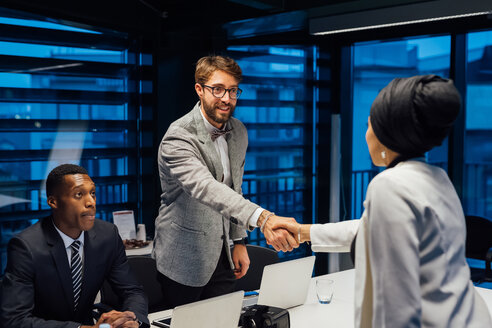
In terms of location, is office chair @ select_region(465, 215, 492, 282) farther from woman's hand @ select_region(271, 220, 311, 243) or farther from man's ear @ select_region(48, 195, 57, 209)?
man's ear @ select_region(48, 195, 57, 209)

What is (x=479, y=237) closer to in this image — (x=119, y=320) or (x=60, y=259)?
(x=119, y=320)

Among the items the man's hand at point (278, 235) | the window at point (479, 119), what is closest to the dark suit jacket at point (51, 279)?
the man's hand at point (278, 235)

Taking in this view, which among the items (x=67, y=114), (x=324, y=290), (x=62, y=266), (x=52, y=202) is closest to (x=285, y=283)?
(x=324, y=290)

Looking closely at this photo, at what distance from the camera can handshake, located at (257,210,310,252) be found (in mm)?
→ 1865

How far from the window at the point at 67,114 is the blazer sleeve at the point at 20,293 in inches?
73.0

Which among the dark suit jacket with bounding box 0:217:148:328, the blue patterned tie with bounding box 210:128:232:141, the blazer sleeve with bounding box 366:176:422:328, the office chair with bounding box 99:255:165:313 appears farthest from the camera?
the office chair with bounding box 99:255:165:313

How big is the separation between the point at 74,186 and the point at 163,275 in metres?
0.53

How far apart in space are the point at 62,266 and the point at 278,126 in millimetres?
3564

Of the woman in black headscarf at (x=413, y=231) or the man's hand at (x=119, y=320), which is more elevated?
the woman in black headscarf at (x=413, y=231)

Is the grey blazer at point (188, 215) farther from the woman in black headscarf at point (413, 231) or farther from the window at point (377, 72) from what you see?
the window at point (377, 72)

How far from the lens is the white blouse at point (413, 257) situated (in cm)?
104

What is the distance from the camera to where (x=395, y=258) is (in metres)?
1.05

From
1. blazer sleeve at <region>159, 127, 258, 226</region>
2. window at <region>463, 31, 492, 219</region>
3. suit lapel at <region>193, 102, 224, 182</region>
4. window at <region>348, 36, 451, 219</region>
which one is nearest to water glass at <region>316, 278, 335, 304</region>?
blazer sleeve at <region>159, 127, 258, 226</region>

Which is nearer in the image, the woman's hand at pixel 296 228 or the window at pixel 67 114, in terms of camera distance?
the woman's hand at pixel 296 228
